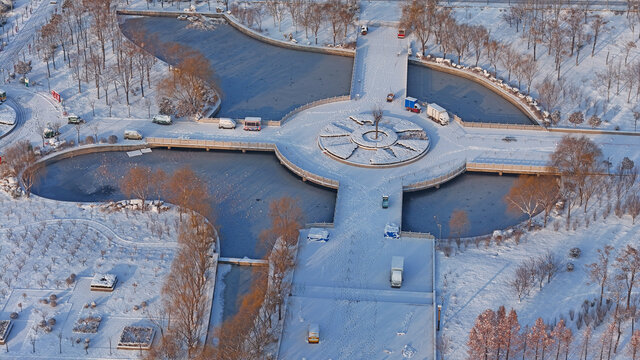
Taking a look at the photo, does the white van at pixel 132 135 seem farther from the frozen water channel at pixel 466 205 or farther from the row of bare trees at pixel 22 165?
the frozen water channel at pixel 466 205

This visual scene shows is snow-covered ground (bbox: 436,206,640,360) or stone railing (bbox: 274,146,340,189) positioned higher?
stone railing (bbox: 274,146,340,189)

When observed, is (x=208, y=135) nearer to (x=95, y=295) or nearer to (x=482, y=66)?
A: (x=95, y=295)

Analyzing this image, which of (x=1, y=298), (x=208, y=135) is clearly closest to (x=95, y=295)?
(x=1, y=298)

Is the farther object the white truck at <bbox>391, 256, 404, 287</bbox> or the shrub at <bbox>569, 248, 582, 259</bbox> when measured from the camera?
the shrub at <bbox>569, 248, 582, 259</bbox>

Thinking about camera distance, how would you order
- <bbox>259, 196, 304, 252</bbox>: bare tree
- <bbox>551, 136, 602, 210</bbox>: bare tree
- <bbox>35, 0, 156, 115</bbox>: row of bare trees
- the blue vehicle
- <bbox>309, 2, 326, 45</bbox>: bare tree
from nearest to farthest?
<bbox>259, 196, 304, 252</bbox>: bare tree → <bbox>551, 136, 602, 210</bbox>: bare tree → the blue vehicle → <bbox>35, 0, 156, 115</bbox>: row of bare trees → <bbox>309, 2, 326, 45</bbox>: bare tree

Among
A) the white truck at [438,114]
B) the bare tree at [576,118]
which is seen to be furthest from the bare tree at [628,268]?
the white truck at [438,114]

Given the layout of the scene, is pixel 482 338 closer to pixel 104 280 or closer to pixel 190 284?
pixel 190 284

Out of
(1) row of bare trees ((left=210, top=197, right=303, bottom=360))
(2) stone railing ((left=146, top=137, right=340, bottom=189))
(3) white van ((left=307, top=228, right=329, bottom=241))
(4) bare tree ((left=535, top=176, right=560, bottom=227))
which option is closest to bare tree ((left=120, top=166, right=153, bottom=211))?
(2) stone railing ((left=146, top=137, right=340, bottom=189))

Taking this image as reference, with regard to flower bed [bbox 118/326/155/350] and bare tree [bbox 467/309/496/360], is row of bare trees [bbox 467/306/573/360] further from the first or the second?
flower bed [bbox 118/326/155/350]
